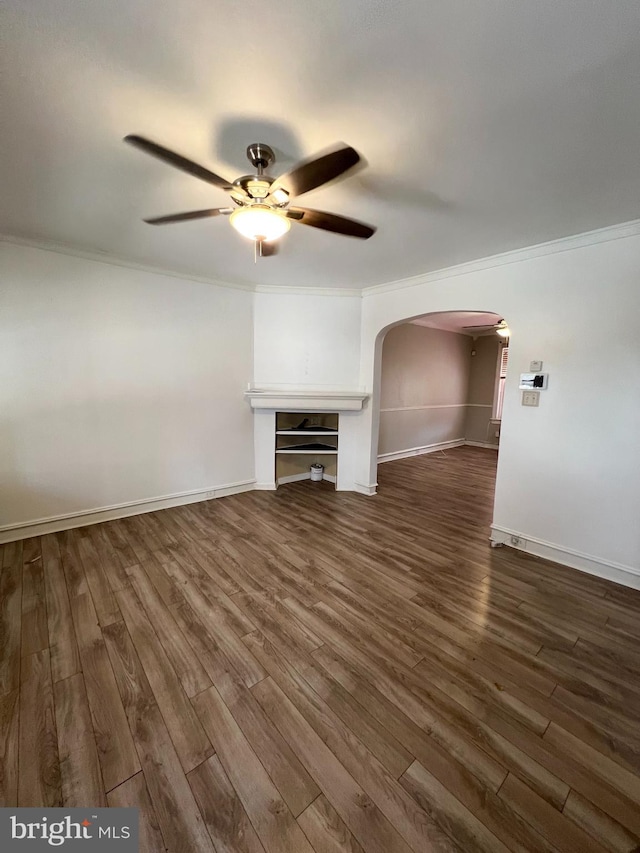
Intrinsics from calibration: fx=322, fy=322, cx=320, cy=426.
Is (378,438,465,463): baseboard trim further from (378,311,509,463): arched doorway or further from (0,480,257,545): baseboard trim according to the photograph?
(0,480,257,545): baseboard trim

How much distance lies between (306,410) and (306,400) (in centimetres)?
14

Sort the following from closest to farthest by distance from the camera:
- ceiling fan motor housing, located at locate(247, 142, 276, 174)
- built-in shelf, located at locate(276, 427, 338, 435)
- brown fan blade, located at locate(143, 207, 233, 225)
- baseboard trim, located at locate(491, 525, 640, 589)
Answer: ceiling fan motor housing, located at locate(247, 142, 276, 174) < brown fan blade, located at locate(143, 207, 233, 225) < baseboard trim, located at locate(491, 525, 640, 589) < built-in shelf, located at locate(276, 427, 338, 435)

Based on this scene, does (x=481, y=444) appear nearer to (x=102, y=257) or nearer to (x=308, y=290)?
(x=308, y=290)

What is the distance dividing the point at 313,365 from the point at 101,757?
3697 mm

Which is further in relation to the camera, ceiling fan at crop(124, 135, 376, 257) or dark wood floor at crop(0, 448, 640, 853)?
ceiling fan at crop(124, 135, 376, 257)

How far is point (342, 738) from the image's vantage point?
1352mm

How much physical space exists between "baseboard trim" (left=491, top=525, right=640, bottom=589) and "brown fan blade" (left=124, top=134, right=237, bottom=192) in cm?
342

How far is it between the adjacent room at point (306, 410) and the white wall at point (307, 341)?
45mm

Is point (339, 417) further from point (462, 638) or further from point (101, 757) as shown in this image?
point (101, 757)

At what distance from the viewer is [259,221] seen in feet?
5.34

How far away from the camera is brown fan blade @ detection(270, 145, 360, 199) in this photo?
51.4 inches

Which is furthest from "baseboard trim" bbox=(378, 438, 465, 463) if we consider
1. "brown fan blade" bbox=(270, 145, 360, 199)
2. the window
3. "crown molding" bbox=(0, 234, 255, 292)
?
"brown fan blade" bbox=(270, 145, 360, 199)

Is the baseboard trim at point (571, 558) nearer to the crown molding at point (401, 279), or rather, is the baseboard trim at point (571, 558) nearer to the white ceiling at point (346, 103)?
the crown molding at point (401, 279)

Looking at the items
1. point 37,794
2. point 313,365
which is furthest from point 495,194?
point 37,794
